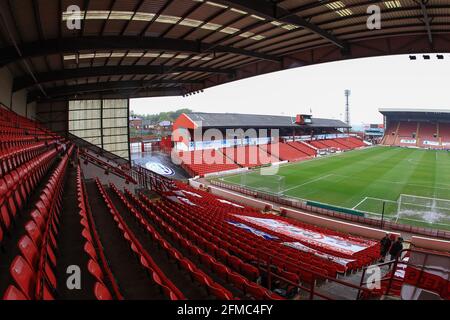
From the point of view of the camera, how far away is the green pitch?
17844 mm

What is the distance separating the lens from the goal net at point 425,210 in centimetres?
1673

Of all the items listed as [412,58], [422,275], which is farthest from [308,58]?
[422,275]

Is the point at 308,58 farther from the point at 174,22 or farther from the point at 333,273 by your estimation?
the point at 333,273

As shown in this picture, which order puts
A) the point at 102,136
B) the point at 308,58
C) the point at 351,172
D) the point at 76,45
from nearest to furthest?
the point at 76,45, the point at 308,58, the point at 102,136, the point at 351,172

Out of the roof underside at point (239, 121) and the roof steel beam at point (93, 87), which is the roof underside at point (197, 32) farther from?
the roof underside at point (239, 121)

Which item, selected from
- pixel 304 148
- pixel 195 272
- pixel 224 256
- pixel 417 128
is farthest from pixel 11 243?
pixel 417 128

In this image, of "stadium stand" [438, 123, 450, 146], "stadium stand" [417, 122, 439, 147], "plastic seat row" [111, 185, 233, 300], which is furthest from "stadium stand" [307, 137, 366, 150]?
"plastic seat row" [111, 185, 233, 300]

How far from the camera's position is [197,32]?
11.1m

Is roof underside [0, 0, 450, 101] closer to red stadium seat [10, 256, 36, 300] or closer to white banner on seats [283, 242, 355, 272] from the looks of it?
red stadium seat [10, 256, 36, 300]

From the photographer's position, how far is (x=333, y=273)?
23.5ft

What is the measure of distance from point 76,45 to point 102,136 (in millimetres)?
16501

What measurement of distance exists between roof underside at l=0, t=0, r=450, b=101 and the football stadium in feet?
0.21

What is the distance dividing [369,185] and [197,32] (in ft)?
68.1

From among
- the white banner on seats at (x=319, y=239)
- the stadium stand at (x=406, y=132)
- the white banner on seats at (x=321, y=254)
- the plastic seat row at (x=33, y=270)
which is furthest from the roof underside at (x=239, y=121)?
the plastic seat row at (x=33, y=270)
